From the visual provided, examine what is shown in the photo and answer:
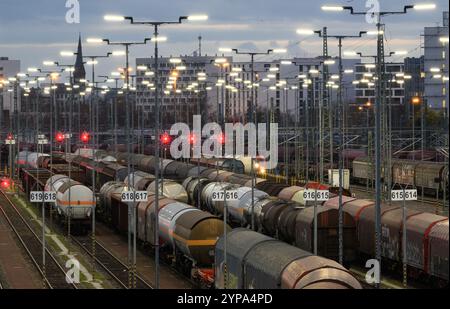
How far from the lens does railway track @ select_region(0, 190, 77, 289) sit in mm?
45469

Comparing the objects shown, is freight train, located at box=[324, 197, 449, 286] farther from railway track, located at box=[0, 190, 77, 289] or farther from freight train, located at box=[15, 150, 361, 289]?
railway track, located at box=[0, 190, 77, 289]

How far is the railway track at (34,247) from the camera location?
45.5m

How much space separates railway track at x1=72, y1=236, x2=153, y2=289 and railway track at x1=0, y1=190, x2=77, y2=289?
7.21 feet

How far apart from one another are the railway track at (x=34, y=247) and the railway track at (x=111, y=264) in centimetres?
220

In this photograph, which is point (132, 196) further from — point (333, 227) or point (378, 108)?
point (378, 108)

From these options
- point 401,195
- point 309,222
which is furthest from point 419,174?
point 401,195

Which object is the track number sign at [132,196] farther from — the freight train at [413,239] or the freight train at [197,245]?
the freight train at [413,239]

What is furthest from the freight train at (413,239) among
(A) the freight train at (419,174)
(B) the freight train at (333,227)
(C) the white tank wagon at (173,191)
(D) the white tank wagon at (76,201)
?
(A) the freight train at (419,174)

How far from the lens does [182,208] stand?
4722cm

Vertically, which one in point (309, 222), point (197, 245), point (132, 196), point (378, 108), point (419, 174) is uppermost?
point (378, 108)

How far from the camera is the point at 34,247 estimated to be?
58625 mm

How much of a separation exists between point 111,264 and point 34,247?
837 centimetres

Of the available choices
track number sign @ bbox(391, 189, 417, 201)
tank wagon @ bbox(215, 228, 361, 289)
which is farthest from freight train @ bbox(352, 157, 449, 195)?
tank wagon @ bbox(215, 228, 361, 289)
